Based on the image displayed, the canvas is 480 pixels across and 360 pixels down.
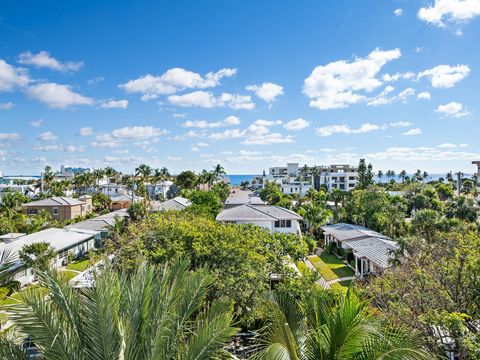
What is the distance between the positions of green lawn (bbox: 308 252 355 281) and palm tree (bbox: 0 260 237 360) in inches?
946

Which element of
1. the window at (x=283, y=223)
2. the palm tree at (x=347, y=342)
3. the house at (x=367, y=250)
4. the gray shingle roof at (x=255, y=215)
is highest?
the palm tree at (x=347, y=342)

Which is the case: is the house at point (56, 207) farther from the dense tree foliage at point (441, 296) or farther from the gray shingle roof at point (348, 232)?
the dense tree foliage at point (441, 296)

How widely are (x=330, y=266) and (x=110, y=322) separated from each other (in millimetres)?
29200

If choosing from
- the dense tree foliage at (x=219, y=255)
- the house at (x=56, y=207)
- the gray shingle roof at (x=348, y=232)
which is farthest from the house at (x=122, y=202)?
the dense tree foliage at (x=219, y=255)

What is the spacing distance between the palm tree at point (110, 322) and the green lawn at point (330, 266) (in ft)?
78.8

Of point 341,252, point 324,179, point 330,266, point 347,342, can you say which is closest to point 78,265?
point 330,266

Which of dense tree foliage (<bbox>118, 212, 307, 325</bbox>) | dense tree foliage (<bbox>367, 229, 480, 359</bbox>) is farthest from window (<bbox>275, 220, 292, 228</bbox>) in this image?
dense tree foliage (<bbox>367, 229, 480, 359</bbox>)

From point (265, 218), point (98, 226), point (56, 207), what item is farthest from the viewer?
point (56, 207)

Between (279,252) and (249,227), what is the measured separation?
2462mm

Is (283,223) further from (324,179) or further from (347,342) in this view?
(324,179)

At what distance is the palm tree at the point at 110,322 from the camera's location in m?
4.52

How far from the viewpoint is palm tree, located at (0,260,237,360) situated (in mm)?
4520

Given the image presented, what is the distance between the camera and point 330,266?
31.2 meters

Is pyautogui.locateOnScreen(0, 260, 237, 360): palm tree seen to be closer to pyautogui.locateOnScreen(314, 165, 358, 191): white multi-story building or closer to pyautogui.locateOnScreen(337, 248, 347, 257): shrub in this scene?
pyautogui.locateOnScreen(337, 248, 347, 257): shrub
